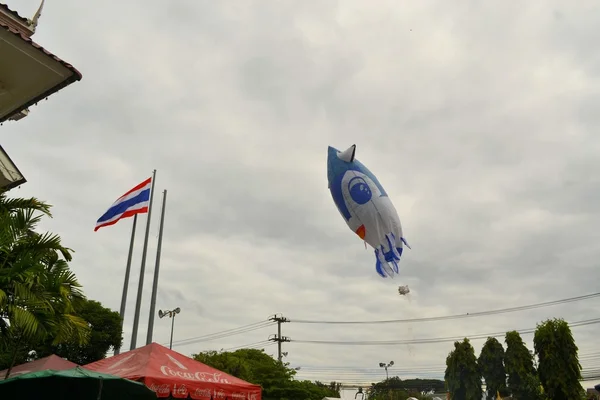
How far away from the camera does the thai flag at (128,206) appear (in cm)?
2000

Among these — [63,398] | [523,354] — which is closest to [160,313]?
[523,354]

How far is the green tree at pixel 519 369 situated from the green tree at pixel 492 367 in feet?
6.34

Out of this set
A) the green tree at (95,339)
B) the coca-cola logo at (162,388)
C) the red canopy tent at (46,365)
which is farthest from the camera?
the green tree at (95,339)

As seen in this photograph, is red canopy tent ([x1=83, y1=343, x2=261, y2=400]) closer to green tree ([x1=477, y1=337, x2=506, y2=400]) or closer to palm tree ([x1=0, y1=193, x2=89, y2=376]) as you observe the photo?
palm tree ([x1=0, y1=193, x2=89, y2=376])

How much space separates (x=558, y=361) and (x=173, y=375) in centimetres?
2123

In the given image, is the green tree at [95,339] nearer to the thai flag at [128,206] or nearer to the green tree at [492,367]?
the thai flag at [128,206]

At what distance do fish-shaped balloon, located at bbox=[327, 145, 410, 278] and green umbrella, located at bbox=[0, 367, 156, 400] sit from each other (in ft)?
29.1

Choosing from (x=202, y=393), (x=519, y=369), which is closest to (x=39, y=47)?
(x=202, y=393)

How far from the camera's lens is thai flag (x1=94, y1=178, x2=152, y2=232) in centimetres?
2000

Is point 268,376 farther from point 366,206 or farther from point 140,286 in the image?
point 366,206

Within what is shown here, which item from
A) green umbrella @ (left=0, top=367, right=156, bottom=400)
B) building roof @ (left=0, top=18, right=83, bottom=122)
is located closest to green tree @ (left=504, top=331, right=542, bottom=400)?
green umbrella @ (left=0, top=367, right=156, bottom=400)

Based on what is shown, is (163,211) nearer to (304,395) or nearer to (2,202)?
(2,202)

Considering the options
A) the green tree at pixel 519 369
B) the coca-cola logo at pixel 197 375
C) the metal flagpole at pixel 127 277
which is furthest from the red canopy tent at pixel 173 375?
the green tree at pixel 519 369

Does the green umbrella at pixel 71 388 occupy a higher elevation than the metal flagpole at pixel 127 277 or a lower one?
lower
